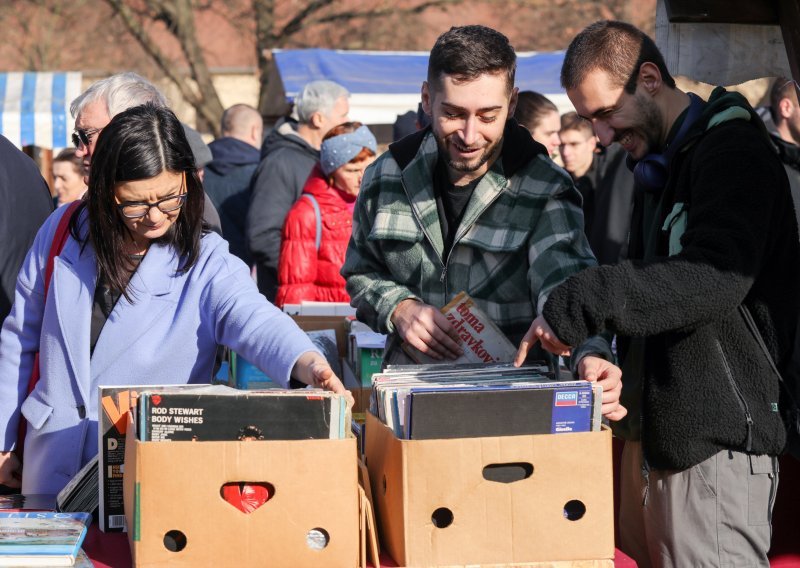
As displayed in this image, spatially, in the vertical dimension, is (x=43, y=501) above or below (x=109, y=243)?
below

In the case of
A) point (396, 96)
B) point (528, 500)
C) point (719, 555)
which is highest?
point (396, 96)

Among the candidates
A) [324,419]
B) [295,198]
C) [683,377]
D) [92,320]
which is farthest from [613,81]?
[295,198]

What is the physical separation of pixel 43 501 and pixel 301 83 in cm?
719

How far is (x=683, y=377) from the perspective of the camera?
8.22 feet

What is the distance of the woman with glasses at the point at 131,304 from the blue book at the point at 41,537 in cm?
37

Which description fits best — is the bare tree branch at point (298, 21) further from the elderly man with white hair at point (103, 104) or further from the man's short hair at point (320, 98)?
the elderly man with white hair at point (103, 104)

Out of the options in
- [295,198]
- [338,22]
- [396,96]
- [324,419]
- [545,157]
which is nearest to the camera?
[324,419]

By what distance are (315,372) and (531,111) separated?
3.16 metres

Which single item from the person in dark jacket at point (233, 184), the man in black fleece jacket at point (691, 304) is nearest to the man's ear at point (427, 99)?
the man in black fleece jacket at point (691, 304)

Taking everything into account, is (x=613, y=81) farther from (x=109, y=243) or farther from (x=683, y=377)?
(x=109, y=243)

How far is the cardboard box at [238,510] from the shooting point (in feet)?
6.53

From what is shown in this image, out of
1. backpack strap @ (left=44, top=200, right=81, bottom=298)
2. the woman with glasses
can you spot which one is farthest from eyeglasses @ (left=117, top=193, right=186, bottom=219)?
backpack strap @ (left=44, top=200, right=81, bottom=298)

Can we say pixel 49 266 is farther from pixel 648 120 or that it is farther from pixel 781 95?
pixel 781 95

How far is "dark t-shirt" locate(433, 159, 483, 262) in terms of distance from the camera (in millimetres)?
2795
